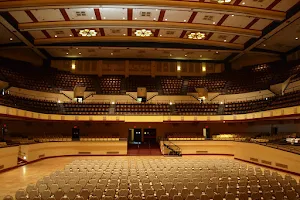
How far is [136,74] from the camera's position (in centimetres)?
2994

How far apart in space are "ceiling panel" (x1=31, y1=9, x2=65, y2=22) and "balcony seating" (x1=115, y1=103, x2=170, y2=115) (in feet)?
31.8

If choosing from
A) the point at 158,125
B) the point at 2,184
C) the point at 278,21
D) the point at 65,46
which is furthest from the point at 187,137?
the point at 2,184

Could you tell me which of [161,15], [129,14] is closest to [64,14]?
[129,14]

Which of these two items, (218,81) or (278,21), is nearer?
(278,21)

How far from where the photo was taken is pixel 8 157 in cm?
1520

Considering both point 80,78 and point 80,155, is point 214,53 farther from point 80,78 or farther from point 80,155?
point 80,155

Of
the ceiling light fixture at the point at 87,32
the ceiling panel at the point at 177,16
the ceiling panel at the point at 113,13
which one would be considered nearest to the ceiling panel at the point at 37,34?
the ceiling light fixture at the point at 87,32

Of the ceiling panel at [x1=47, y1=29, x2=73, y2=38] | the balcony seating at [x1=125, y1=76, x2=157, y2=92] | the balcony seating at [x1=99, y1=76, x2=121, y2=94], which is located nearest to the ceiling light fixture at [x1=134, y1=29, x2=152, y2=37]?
the ceiling panel at [x1=47, y1=29, x2=73, y2=38]

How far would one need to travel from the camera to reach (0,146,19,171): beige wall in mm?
14508

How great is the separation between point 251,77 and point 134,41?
12.6m

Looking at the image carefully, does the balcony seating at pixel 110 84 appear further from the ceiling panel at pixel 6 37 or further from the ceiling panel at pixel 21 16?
the ceiling panel at pixel 21 16

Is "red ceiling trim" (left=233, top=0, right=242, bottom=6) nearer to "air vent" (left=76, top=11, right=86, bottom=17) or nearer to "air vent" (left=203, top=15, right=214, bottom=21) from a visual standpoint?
"air vent" (left=203, top=15, right=214, bottom=21)

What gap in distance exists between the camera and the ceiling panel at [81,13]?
16906mm

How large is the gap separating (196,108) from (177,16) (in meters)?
10.2
